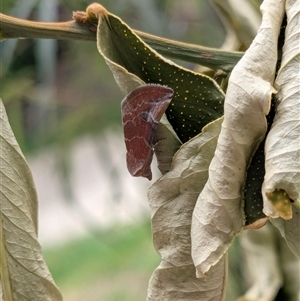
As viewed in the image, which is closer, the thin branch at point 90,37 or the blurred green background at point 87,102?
the thin branch at point 90,37

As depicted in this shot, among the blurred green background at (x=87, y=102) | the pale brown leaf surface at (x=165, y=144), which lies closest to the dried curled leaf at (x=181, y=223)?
the pale brown leaf surface at (x=165, y=144)

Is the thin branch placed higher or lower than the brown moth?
higher

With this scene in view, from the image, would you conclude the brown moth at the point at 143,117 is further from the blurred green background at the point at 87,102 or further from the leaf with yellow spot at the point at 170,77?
the blurred green background at the point at 87,102

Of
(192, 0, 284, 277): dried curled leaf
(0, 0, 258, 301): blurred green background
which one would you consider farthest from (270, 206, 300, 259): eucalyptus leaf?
(0, 0, 258, 301): blurred green background

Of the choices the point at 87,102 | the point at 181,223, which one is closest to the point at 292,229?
the point at 181,223

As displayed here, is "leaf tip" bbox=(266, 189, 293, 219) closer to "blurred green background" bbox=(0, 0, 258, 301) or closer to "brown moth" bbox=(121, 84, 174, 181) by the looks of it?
"brown moth" bbox=(121, 84, 174, 181)

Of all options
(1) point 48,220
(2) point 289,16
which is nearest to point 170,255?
(2) point 289,16
